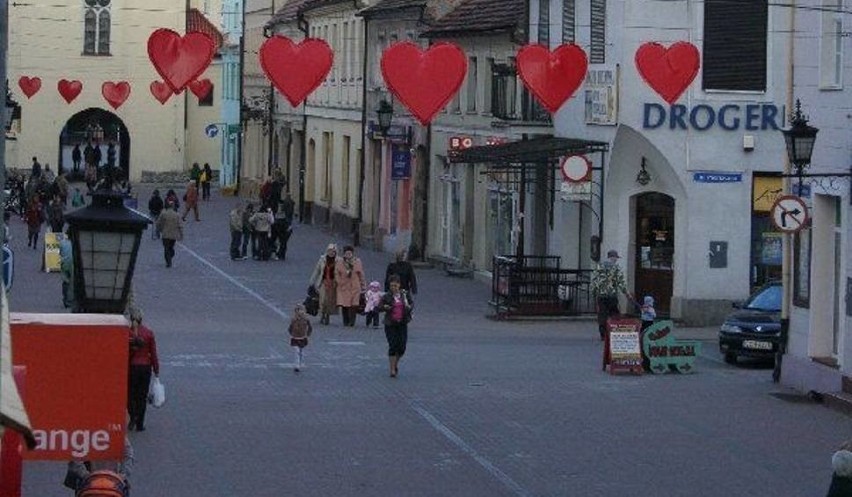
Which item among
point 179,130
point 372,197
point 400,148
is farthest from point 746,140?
point 179,130

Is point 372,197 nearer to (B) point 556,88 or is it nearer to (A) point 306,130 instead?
(A) point 306,130

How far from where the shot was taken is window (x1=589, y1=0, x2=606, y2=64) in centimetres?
3750

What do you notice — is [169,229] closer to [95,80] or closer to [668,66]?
[668,66]

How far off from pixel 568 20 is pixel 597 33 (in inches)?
90.9

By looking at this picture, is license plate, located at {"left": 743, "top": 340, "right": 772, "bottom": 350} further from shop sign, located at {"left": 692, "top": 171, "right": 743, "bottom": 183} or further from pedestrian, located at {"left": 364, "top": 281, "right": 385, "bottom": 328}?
pedestrian, located at {"left": 364, "top": 281, "right": 385, "bottom": 328}

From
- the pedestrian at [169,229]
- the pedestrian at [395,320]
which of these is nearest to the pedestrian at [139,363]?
the pedestrian at [395,320]

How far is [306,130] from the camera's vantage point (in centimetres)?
6738

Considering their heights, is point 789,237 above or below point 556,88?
below

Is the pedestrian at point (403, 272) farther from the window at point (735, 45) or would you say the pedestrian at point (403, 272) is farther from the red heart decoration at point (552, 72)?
the window at point (735, 45)

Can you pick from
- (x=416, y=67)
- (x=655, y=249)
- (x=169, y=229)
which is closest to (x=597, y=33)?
(x=655, y=249)

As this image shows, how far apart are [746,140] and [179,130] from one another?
5217cm

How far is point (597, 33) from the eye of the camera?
3791cm

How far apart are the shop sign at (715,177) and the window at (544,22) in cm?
617

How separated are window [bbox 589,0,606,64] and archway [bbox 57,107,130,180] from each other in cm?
4842
